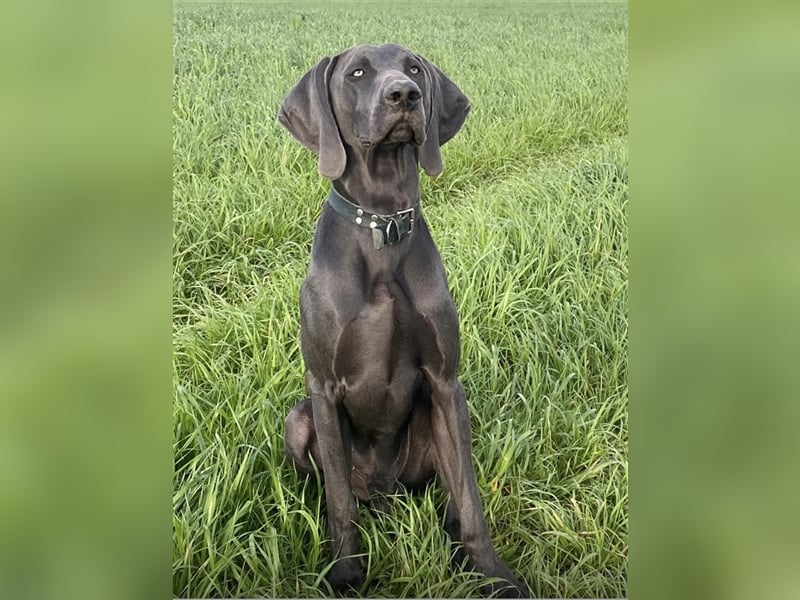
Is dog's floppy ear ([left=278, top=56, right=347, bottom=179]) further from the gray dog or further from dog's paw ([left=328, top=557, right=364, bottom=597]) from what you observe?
dog's paw ([left=328, top=557, right=364, bottom=597])

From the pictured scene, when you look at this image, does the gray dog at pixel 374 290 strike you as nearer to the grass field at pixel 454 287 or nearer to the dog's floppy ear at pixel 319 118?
the dog's floppy ear at pixel 319 118

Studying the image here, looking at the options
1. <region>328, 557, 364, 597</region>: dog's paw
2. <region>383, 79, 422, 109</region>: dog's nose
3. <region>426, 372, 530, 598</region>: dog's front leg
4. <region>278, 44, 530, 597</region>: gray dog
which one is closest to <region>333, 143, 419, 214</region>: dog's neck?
<region>278, 44, 530, 597</region>: gray dog

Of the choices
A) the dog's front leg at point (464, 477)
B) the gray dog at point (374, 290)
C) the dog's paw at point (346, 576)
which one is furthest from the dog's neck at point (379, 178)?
the dog's paw at point (346, 576)

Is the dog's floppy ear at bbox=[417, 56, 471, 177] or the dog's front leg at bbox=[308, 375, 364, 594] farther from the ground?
the dog's floppy ear at bbox=[417, 56, 471, 177]

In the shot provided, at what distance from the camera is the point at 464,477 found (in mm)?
2422

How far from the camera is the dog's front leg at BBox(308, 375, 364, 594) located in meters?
2.39

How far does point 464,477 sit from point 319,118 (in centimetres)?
99

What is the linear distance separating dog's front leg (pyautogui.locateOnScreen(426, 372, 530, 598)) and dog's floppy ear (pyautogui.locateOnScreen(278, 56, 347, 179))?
597 millimetres
